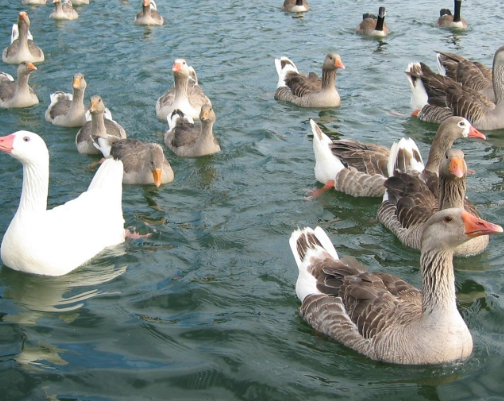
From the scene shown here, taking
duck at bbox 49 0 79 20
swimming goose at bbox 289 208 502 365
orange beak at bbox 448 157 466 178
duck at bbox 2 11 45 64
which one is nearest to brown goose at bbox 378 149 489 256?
orange beak at bbox 448 157 466 178

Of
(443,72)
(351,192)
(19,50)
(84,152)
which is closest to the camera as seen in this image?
(351,192)

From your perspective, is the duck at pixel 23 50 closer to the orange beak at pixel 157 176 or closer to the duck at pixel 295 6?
the orange beak at pixel 157 176

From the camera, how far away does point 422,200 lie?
30.7 ft

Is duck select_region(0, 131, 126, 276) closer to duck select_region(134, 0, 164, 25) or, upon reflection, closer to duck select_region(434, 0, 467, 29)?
duck select_region(134, 0, 164, 25)

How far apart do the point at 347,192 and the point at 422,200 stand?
156 cm

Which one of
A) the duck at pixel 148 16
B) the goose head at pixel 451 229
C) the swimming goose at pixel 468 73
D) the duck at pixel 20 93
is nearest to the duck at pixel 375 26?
the swimming goose at pixel 468 73

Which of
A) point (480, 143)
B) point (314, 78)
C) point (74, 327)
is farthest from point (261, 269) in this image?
point (314, 78)

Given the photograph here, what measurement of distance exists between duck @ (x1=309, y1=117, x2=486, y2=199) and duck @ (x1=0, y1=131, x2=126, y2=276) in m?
3.43

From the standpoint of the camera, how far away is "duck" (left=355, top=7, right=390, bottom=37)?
1898cm

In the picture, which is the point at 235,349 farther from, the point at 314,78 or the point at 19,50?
the point at 19,50

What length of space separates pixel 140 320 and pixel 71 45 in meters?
12.7

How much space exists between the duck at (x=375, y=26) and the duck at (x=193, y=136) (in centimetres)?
790

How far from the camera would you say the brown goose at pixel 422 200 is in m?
8.54

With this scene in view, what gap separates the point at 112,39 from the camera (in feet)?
62.8
